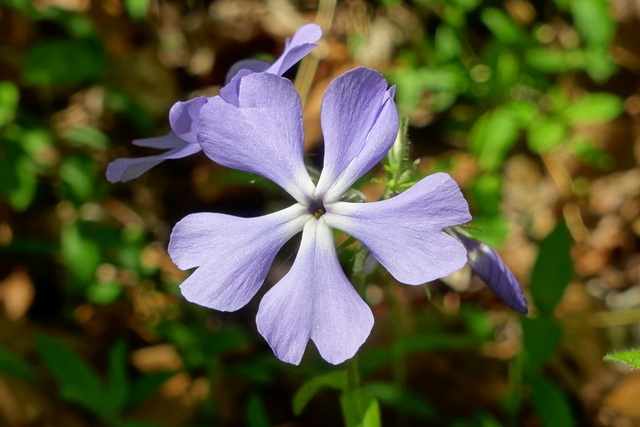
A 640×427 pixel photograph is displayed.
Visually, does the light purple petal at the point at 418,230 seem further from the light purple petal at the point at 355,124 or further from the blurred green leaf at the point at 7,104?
the blurred green leaf at the point at 7,104

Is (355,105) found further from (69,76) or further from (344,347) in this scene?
(69,76)

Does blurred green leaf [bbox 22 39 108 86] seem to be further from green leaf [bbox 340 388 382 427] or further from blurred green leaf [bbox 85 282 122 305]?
green leaf [bbox 340 388 382 427]

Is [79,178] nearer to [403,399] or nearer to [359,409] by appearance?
[403,399]

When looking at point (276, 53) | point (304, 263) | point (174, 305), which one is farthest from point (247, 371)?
point (276, 53)

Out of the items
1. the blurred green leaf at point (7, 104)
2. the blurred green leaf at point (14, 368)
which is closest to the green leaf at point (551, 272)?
the blurred green leaf at point (14, 368)

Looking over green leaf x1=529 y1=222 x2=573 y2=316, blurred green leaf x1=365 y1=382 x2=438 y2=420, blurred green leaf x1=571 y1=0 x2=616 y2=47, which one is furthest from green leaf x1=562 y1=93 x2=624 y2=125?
blurred green leaf x1=365 y1=382 x2=438 y2=420

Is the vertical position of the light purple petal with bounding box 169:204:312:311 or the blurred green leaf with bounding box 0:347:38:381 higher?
the light purple petal with bounding box 169:204:312:311

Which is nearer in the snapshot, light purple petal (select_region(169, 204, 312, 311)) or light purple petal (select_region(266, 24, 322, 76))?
light purple petal (select_region(169, 204, 312, 311))
